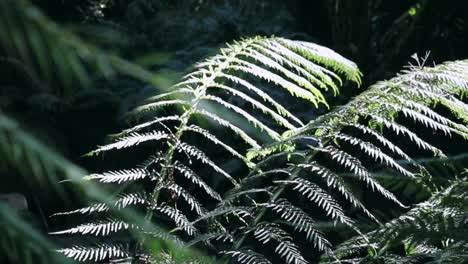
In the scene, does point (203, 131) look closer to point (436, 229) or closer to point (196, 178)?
point (196, 178)

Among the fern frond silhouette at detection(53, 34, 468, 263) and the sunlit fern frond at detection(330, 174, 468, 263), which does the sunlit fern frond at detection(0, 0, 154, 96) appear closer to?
the sunlit fern frond at detection(330, 174, 468, 263)

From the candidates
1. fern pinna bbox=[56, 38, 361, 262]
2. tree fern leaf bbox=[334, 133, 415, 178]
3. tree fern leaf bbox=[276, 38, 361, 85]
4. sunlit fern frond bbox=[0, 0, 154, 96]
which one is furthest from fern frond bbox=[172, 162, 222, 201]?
sunlit fern frond bbox=[0, 0, 154, 96]

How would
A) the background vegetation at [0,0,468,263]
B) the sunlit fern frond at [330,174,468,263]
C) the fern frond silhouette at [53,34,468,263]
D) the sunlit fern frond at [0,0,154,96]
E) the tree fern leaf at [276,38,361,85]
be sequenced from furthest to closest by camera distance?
the background vegetation at [0,0,468,263] < the tree fern leaf at [276,38,361,85] < the fern frond silhouette at [53,34,468,263] < the sunlit fern frond at [330,174,468,263] < the sunlit fern frond at [0,0,154,96]

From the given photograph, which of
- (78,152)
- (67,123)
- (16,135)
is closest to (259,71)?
(16,135)

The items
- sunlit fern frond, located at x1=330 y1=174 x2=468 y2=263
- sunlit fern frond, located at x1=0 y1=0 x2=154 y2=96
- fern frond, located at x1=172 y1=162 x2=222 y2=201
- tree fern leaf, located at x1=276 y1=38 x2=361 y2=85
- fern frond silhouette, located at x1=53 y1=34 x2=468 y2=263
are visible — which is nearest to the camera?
sunlit fern frond, located at x1=0 y1=0 x2=154 y2=96

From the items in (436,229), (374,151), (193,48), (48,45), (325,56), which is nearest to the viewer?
(48,45)

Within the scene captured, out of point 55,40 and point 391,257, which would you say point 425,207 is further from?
point 55,40

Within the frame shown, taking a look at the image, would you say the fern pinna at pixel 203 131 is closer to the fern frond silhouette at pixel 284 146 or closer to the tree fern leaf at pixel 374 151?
the fern frond silhouette at pixel 284 146

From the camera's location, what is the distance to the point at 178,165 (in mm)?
1218

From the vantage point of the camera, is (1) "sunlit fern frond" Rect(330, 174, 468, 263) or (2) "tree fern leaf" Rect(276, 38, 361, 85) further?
(2) "tree fern leaf" Rect(276, 38, 361, 85)

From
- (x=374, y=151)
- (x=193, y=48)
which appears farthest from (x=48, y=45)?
(x=193, y=48)

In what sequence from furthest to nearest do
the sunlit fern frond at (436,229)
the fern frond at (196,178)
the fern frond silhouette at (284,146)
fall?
the fern frond at (196,178), the fern frond silhouette at (284,146), the sunlit fern frond at (436,229)

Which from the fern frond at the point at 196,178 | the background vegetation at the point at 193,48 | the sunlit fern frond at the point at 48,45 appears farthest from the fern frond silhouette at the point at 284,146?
the background vegetation at the point at 193,48

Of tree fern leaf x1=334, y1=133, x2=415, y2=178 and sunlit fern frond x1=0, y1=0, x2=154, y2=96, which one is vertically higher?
sunlit fern frond x1=0, y1=0, x2=154, y2=96
